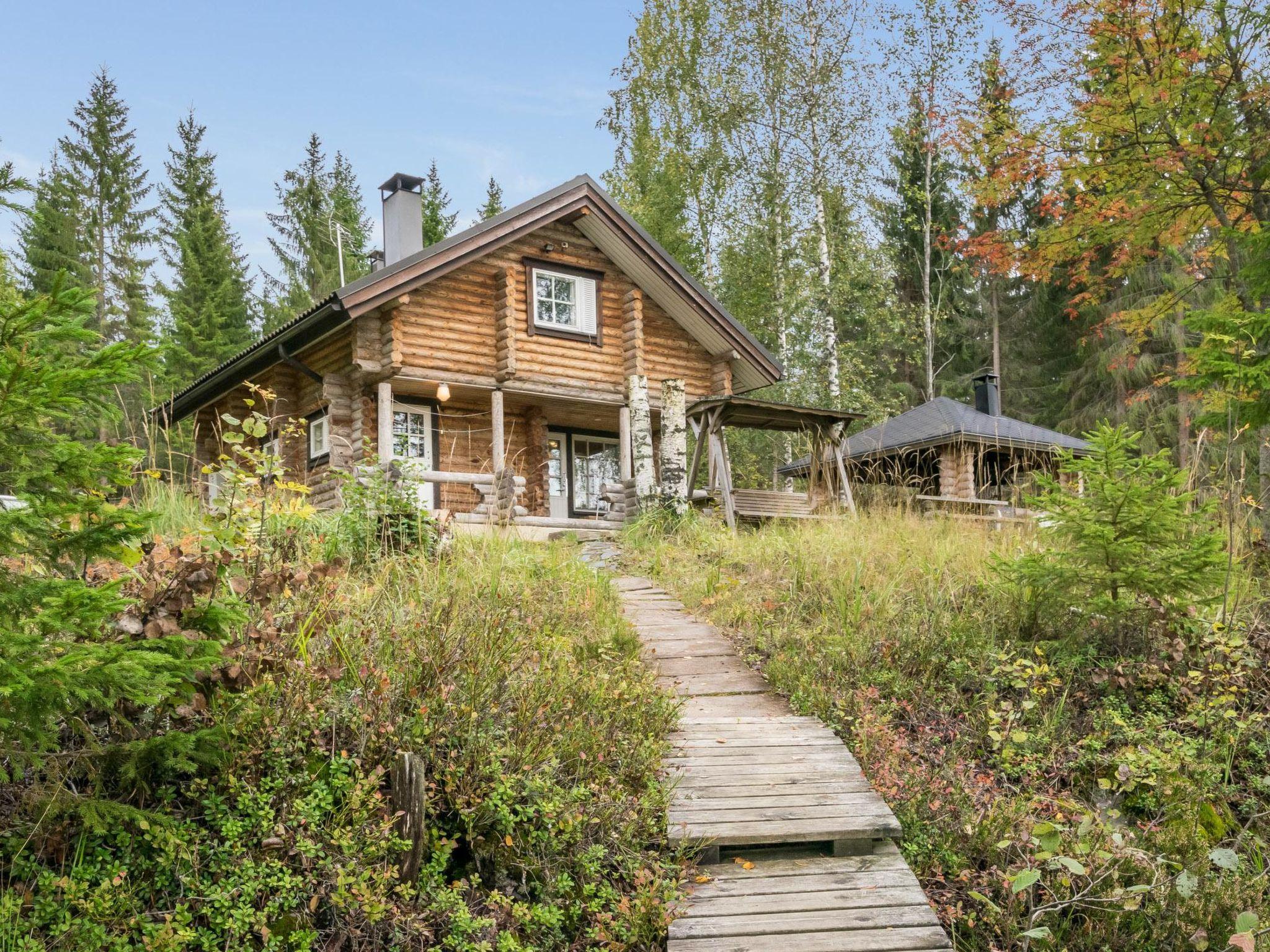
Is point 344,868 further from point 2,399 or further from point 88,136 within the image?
point 88,136

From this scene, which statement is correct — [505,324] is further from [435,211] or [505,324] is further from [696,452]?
[435,211]

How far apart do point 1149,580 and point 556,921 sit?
159 inches

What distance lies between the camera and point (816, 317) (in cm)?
2388

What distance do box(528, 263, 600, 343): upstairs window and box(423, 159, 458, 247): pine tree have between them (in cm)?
1472

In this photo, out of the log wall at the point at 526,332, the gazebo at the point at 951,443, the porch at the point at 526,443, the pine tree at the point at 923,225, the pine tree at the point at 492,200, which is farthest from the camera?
Result: the pine tree at the point at 492,200

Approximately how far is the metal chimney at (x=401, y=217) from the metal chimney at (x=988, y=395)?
1211cm

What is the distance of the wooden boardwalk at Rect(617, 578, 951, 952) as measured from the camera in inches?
136

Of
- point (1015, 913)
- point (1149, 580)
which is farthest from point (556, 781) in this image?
point (1149, 580)

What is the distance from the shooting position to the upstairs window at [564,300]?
1638 cm

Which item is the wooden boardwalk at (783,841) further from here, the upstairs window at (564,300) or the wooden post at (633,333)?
the wooden post at (633,333)

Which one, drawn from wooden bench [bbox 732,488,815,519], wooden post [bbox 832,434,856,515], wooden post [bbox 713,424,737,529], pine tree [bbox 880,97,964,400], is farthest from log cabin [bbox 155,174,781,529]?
pine tree [bbox 880,97,964,400]

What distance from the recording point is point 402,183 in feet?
59.0

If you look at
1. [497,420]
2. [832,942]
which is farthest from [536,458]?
[832,942]

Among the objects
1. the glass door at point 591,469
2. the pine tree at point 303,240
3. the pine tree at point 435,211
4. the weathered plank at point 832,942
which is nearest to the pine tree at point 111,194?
the pine tree at point 303,240
